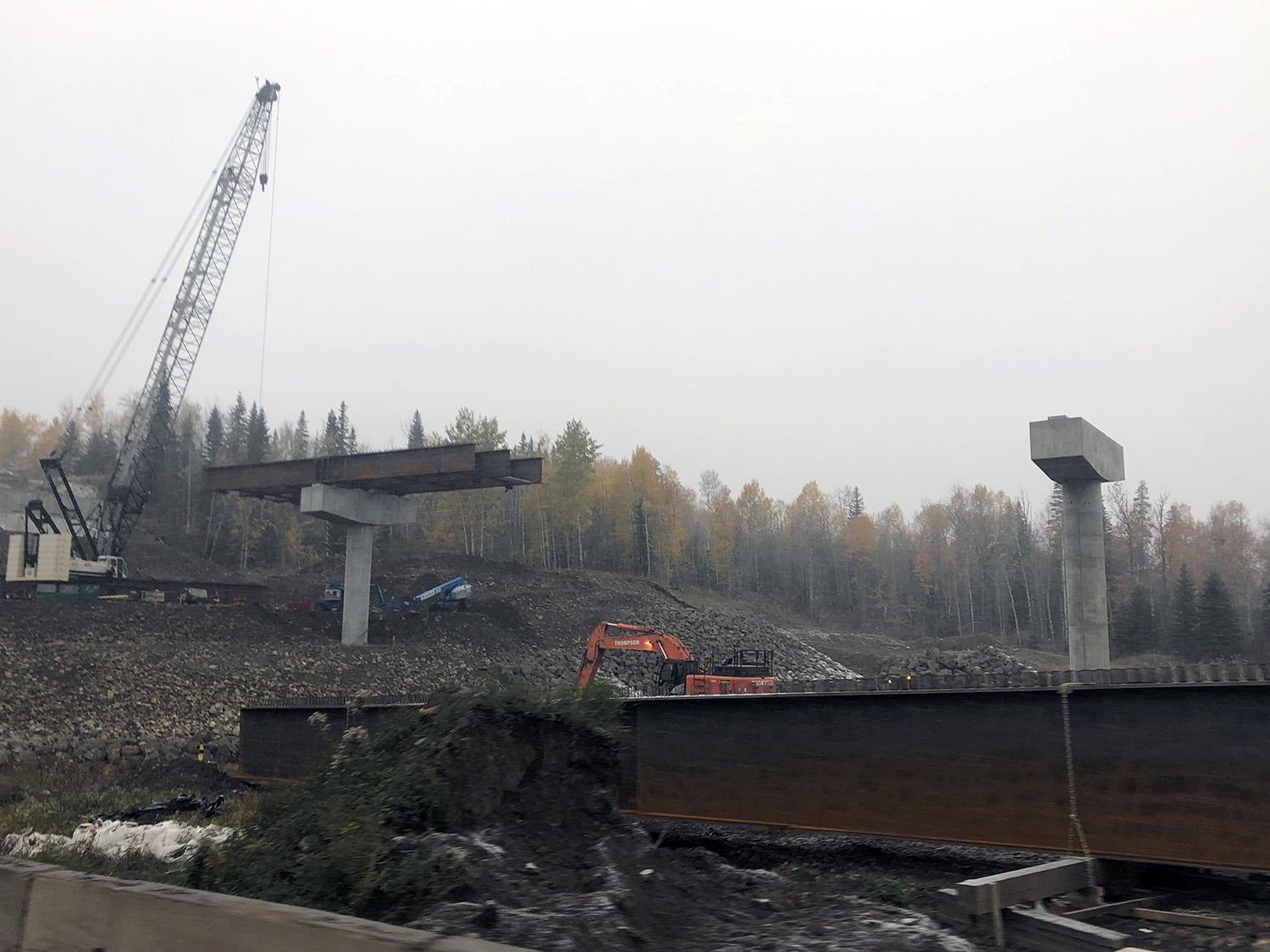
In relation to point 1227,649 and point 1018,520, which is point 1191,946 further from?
point 1018,520

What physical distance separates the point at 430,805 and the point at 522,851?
984 millimetres

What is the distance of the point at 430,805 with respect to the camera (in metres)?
9.53

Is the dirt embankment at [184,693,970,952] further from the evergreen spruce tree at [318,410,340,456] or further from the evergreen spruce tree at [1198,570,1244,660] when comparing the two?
the evergreen spruce tree at [318,410,340,456]

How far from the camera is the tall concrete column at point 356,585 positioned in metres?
45.0

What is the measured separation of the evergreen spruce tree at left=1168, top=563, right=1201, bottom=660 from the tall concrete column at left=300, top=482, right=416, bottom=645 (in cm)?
5050

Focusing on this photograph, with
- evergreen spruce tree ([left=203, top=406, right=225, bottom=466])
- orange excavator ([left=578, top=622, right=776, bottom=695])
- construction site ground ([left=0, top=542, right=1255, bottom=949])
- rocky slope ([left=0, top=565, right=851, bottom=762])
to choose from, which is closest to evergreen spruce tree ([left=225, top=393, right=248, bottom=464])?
evergreen spruce tree ([left=203, top=406, right=225, bottom=466])

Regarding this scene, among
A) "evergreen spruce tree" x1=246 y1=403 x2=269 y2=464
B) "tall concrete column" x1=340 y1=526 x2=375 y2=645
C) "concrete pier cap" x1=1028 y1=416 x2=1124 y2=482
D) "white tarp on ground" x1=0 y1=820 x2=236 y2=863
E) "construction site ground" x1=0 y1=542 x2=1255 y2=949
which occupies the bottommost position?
"white tarp on ground" x1=0 y1=820 x2=236 y2=863

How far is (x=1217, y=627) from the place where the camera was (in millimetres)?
62500

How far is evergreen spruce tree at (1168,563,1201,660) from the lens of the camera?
210 feet

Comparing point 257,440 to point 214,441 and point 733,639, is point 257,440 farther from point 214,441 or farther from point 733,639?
point 733,639

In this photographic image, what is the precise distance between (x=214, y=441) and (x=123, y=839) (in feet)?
396

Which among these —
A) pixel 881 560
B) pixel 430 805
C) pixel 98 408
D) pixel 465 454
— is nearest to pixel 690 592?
pixel 881 560

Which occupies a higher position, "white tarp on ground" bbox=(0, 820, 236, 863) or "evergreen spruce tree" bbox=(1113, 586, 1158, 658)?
"evergreen spruce tree" bbox=(1113, 586, 1158, 658)

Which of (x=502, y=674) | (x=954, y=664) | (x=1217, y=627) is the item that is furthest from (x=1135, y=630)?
(x=502, y=674)
